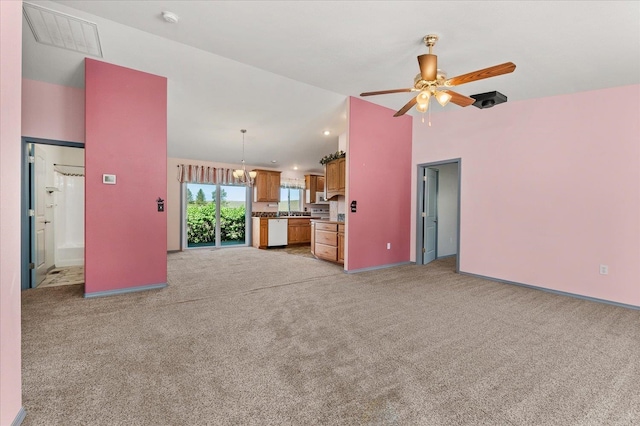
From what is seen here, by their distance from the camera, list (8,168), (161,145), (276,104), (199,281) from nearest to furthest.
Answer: (8,168) → (161,145) → (199,281) → (276,104)

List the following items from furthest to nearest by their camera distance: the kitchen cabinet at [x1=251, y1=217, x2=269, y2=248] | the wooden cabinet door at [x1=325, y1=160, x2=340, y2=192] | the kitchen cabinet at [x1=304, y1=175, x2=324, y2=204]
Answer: the kitchen cabinet at [x1=304, y1=175, x2=324, y2=204]
the kitchen cabinet at [x1=251, y1=217, x2=269, y2=248]
the wooden cabinet door at [x1=325, y1=160, x2=340, y2=192]

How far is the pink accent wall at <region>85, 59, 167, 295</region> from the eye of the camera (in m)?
3.18

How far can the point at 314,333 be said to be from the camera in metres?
2.38

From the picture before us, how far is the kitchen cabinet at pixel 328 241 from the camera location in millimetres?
5309

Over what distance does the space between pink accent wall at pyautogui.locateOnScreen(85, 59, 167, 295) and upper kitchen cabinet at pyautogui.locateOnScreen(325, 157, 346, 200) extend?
315 centimetres

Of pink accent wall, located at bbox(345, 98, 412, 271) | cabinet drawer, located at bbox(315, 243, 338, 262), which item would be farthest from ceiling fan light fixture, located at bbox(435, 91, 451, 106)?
cabinet drawer, located at bbox(315, 243, 338, 262)

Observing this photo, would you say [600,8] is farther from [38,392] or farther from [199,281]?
[199,281]

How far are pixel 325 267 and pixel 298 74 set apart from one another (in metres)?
3.29

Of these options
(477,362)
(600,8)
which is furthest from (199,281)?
(600,8)

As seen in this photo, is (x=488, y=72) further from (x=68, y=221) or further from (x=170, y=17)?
(x=68, y=221)

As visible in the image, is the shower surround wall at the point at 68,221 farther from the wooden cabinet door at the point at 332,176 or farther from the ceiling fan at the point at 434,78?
the ceiling fan at the point at 434,78

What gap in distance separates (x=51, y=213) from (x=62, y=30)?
A: 3396 millimetres

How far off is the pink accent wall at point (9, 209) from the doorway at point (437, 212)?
5221 millimetres

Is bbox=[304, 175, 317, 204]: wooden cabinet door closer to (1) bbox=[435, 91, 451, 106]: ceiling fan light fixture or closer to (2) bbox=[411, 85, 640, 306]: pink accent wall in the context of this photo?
(2) bbox=[411, 85, 640, 306]: pink accent wall
